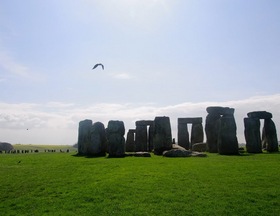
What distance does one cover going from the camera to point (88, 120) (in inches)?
1377

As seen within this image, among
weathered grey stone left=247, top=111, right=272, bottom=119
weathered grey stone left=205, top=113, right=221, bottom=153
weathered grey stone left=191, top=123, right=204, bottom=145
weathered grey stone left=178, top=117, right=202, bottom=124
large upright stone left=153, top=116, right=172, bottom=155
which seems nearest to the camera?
large upright stone left=153, top=116, right=172, bottom=155

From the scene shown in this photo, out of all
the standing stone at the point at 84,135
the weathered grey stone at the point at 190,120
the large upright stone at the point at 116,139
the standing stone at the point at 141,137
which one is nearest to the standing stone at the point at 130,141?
the standing stone at the point at 141,137

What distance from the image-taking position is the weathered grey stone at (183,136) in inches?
1697

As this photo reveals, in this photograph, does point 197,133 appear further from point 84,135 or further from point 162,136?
point 84,135

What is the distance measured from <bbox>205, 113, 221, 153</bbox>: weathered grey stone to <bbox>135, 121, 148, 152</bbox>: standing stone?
32.0ft

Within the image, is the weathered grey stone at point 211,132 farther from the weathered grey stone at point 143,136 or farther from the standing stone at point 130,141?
the standing stone at point 130,141

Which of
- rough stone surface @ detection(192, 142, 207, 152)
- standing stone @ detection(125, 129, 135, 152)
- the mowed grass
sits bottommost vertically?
the mowed grass

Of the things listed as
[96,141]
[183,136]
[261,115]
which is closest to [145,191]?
[96,141]

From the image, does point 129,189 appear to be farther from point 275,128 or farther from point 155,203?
point 275,128

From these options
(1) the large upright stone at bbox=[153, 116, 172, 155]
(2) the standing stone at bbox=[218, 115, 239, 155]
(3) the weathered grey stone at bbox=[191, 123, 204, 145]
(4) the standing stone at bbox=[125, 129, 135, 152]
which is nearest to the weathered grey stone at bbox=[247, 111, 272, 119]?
(2) the standing stone at bbox=[218, 115, 239, 155]

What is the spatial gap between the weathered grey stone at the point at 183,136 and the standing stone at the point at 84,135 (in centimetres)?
1396

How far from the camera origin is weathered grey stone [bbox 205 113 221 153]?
35.0 metres

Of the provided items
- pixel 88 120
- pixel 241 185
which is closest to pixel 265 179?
pixel 241 185

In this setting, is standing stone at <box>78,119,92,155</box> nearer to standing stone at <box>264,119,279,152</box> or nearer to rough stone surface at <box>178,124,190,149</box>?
rough stone surface at <box>178,124,190,149</box>
